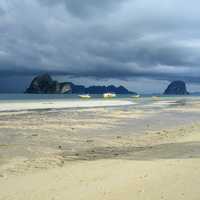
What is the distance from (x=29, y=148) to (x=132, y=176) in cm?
689

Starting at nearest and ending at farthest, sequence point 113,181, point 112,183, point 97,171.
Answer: point 112,183 → point 113,181 → point 97,171

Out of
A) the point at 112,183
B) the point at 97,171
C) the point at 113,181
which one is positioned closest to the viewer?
the point at 112,183

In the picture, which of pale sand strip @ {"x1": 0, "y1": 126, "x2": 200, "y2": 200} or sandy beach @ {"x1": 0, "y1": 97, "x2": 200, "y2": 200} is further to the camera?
sandy beach @ {"x1": 0, "y1": 97, "x2": 200, "y2": 200}

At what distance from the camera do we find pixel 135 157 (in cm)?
1134

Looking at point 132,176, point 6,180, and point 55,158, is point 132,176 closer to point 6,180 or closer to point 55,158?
point 6,180

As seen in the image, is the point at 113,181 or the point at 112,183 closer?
the point at 112,183

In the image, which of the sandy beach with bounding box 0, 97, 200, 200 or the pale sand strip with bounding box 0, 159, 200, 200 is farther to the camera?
the sandy beach with bounding box 0, 97, 200, 200

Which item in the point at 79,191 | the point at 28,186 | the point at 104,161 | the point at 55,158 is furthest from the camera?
the point at 55,158

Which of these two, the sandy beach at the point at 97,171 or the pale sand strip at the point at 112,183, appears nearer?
the pale sand strip at the point at 112,183

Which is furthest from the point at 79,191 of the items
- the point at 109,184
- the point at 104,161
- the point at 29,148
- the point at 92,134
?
the point at 92,134

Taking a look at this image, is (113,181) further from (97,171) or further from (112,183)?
(97,171)

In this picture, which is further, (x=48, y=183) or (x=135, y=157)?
(x=135, y=157)

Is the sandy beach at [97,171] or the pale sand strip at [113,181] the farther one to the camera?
the sandy beach at [97,171]

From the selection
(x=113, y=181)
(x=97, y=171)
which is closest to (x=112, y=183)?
(x=113, y=181)
